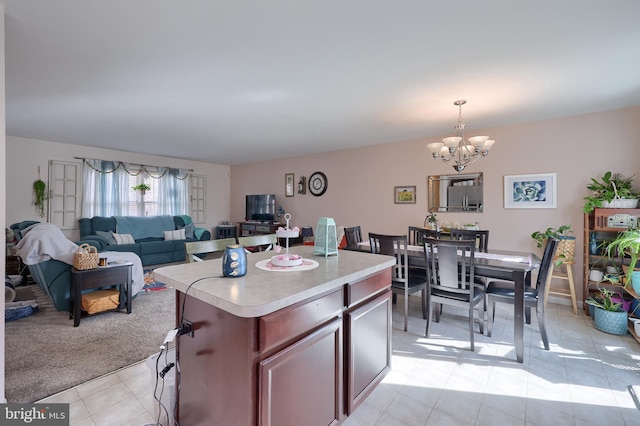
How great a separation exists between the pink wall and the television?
1076mm

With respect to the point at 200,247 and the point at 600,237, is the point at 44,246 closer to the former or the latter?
the point at 200,247

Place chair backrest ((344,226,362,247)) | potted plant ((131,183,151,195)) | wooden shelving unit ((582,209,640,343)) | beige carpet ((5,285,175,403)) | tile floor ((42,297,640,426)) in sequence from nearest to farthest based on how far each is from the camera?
tile floor ((42,297,640,426)) → beige carpet ((5,285,175,403)) → wooden shelving unit ((582,209,640,343)) → chair backrest ((344,226,362,247)) → potted plant ((131,183,151,195))

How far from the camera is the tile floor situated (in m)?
1.71

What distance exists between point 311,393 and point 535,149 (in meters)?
Answer: 4.15

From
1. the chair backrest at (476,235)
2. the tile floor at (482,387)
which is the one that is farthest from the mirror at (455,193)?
the tile floor at (482,387)

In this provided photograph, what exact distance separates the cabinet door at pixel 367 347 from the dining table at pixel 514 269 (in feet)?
3.85

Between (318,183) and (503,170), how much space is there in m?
3.33

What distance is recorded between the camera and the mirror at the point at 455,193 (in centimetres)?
429

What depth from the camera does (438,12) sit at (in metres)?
1.73

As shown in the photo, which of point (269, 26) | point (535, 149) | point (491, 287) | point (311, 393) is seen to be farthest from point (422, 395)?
point (535, 149)

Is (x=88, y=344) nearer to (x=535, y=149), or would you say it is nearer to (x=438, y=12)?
(x=438, y=12)

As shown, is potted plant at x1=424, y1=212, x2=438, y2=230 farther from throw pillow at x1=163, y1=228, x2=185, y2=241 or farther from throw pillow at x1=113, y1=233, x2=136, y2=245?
throw pillow at x1=113, y1=233, x2=136, y2=245

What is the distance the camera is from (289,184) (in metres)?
6.65

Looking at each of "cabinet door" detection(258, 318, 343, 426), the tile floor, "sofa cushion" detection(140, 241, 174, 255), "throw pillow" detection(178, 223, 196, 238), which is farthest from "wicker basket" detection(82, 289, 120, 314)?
"throw pillow" detection(178, 223, 196, 238)
